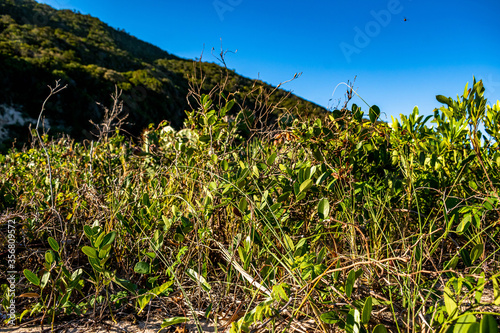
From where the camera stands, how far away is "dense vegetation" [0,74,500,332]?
1054mm

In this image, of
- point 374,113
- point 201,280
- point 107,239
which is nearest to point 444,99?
point 374,113

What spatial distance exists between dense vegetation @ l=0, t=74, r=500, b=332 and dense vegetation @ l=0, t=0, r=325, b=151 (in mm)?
7903

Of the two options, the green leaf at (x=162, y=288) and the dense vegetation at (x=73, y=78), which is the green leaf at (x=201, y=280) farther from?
the dense vegetation at (x=73, y=78)

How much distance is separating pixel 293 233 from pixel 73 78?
19.0m

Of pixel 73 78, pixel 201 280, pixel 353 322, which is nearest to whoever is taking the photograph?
pixel 353 322

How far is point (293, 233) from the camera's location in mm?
1424

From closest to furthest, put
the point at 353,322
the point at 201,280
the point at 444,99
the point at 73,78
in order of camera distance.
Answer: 1. the point at 353,322
2. the point at 201,280
3. the point at 444,99
4. the point at 73,78

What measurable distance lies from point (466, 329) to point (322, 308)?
476mm

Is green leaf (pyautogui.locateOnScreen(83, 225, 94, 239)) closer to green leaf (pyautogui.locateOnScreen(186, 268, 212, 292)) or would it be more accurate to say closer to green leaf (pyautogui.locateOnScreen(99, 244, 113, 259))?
green leaf (pyautogui.locateOnScreen(99, 244, 113, 259))

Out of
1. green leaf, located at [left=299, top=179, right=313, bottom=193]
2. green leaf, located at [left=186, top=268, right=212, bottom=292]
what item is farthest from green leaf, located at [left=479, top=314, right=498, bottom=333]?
green leaf, located at [left=186, top=268, right=212, bottom=292]

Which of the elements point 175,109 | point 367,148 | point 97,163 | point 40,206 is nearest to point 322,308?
point 367,148

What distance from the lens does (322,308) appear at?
1062 millimetres

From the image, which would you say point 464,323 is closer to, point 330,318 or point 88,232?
point 330,318

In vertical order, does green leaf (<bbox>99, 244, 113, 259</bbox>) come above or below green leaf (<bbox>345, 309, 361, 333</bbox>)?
below
